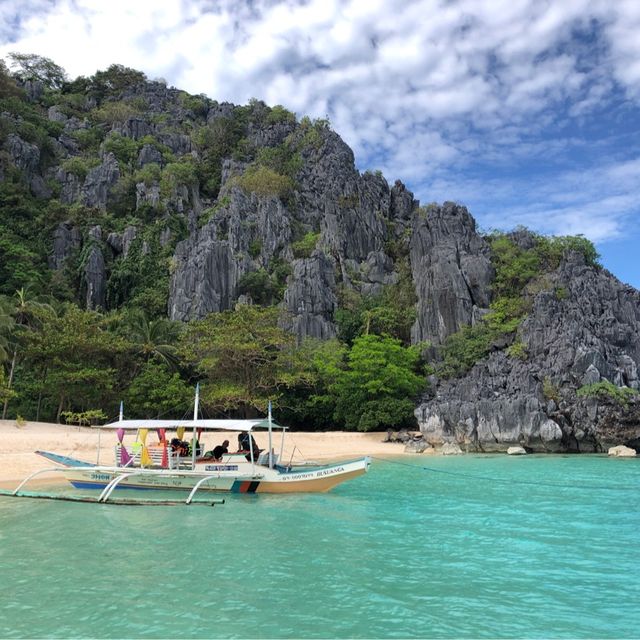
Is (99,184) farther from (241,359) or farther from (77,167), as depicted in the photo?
(241,359)

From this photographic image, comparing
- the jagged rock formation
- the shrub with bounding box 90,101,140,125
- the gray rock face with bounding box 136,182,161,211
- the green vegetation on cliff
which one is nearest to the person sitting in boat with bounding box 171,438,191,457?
the green vegetation on cliff

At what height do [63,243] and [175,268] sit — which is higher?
[63,243]

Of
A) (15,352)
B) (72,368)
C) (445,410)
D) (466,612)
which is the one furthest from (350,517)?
(15,352)

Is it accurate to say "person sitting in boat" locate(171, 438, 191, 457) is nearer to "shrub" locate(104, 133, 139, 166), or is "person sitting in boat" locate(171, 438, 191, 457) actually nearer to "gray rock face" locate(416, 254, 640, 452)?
"gray rock face" locate(416, 254, 640, 452)

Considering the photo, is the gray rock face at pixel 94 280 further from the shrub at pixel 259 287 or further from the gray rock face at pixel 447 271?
the gray rock face at pixel 447 271

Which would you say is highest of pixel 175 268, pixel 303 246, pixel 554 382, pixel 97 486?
pixel 303 246

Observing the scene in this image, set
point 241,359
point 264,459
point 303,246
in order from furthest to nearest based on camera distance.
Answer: point 303,246 → point 241,359 → point 264,459

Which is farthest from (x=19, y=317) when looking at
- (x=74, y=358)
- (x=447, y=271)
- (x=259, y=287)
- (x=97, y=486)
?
(x=447, y=271)

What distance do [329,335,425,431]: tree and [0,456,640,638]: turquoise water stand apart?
23.5 metres

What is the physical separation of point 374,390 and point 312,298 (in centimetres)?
1590

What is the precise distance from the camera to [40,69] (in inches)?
3718

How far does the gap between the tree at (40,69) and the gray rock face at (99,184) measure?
114 ft

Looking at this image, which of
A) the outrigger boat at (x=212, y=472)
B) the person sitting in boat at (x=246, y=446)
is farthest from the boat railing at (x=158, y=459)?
the person sitting in boat at (x=246, y=446)

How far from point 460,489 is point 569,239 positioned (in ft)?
147
